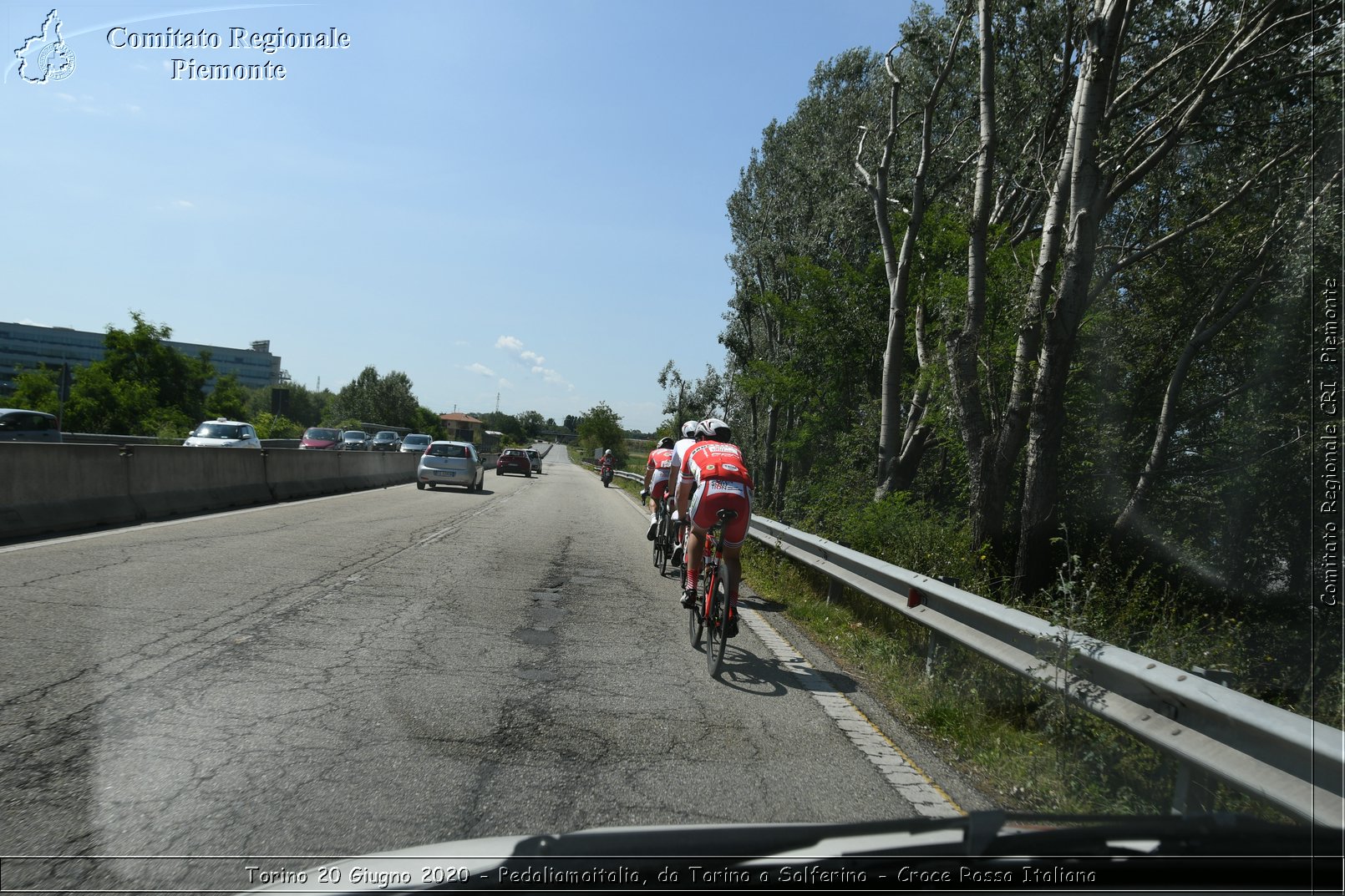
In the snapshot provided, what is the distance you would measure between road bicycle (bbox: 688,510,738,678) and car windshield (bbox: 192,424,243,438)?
80.2 ft

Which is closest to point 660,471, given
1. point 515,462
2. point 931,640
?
point 931,640

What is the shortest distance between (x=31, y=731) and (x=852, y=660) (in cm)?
537

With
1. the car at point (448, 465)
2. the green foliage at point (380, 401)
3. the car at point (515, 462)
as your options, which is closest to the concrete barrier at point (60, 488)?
the car at point (448, 465)

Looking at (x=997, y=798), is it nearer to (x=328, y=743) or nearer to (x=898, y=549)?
(x=328, y=743)

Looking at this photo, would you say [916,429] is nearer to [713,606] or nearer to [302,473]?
[302,473]

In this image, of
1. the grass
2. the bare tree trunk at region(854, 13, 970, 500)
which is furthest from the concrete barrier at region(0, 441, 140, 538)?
the bare tree trunk at region(854, 13, 970, 500)

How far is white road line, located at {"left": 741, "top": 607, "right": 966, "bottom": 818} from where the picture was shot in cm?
416

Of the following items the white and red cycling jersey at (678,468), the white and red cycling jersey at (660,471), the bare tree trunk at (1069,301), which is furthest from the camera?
the white and red cycling jersey at (660,471)

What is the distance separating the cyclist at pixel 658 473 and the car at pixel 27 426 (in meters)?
16.9

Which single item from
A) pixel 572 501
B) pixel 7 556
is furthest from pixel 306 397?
pixel 7 556

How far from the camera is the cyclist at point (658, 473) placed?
37.6 feet

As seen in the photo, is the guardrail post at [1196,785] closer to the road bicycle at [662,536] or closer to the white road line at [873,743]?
the white road line at [873,743]

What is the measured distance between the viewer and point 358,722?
15.7 feet

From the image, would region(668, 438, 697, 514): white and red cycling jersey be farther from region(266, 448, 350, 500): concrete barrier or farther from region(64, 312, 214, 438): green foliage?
region(64, 312, 214, 438): green foliage
